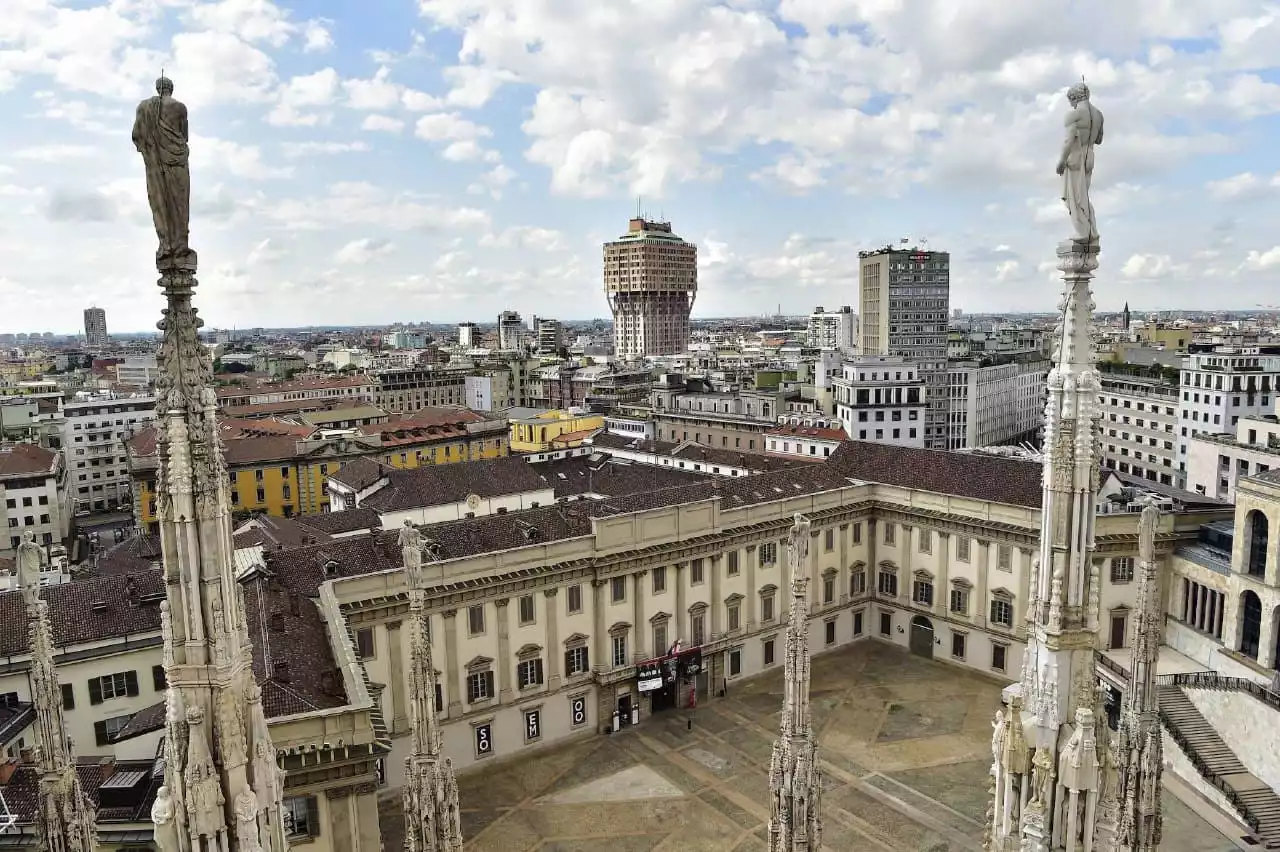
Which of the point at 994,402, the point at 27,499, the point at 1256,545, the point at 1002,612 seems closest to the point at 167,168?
the point at 1256,545

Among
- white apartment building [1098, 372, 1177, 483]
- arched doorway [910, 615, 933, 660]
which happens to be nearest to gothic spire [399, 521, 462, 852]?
arched doorway [910, 615, 933, 660]

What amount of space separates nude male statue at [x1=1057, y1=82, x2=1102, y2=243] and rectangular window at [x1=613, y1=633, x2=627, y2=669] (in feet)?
134

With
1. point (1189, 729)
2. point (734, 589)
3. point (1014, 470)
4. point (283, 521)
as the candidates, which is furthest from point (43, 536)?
point (1189, 729)

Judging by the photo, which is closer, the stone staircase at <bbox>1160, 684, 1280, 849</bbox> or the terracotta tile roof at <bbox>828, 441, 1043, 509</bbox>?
the stone staircase at <bbox>1160, 684, 1280, 849</bbox>

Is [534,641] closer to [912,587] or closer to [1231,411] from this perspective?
[912,587]

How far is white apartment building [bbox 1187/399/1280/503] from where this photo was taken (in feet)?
209

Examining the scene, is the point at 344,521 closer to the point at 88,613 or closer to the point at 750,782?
the point at 88,613

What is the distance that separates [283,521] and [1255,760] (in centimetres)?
5279

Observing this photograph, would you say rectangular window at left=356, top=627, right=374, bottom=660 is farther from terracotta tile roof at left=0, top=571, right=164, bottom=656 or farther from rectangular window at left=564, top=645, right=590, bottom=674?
rectangular window at left=564, top=645, right=590, bottom=674

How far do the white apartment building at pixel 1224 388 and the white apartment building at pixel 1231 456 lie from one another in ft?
45.8

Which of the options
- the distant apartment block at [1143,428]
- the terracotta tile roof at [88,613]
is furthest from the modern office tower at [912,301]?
the terracotta tile roof at [88,613]

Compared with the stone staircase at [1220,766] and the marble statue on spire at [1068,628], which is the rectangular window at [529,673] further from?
the marble statue on spire at [1068,628]

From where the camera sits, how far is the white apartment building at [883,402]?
88750 mm

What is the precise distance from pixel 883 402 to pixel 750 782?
55.2 metres
